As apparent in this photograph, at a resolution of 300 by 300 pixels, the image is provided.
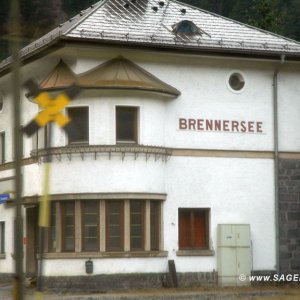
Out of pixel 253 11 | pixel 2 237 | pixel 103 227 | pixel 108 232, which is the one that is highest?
pixel 253 11

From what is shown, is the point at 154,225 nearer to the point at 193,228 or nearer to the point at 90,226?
the point at 193,228

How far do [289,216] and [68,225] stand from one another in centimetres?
719

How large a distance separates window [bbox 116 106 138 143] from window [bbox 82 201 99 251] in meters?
2.10

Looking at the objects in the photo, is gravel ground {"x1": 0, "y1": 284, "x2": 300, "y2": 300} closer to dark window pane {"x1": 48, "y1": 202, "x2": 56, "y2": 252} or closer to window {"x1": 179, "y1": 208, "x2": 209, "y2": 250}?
dark window pane {"x1": 48, "y1": 202, "x2": 56, "y2": 252}

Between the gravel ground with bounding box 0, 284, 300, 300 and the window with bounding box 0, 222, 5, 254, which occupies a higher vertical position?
the window with bounding box 0, 222, 5, 254

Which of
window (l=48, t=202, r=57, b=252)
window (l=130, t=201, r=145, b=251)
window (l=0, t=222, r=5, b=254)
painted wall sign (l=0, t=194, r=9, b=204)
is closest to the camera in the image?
window (l=130, t=201, r=145, b=251)

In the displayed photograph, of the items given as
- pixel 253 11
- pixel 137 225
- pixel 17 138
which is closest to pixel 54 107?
pixel 17 138

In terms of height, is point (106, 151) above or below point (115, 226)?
above

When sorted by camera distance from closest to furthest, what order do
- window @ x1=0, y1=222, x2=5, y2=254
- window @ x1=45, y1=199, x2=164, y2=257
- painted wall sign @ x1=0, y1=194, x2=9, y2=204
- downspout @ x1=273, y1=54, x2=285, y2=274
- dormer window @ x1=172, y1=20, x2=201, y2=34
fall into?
window @ x1=45, y1=199, x2=164, y2=257
dormer window @ x1=172, y1=20, x2=201, y2=34
downspout @ x1=273, y1=54, x2=285, y2=274
painted wall sign @ x1=0, y1=194, x2=9, y2=204
window @ x1=0, y1=222, x2=5, y2=254

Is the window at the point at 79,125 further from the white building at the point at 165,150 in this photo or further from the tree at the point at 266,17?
the tree at the point at 266,17

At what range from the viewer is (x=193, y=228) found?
29844mm

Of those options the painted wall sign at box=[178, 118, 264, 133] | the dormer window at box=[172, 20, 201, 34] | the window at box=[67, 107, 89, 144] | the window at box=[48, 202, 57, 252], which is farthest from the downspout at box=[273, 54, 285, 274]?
the window at box=[48, 202, 57, 252]

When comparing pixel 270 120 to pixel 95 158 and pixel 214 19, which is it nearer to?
pixel 214 19

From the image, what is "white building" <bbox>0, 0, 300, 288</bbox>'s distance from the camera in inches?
1105
